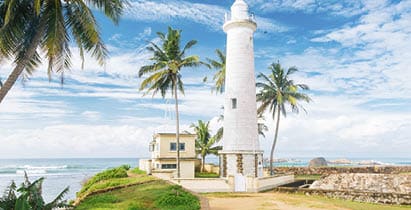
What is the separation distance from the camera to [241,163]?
22.3 m

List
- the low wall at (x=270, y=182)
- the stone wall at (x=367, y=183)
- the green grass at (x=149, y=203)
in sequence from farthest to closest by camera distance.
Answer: the stone wall at (x=367, y=183)
the low wall at (x=270, y=182)
the green grass at (x=149, y=203)

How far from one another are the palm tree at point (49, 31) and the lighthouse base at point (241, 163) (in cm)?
1182

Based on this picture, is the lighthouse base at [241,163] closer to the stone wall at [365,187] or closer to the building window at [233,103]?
the building window at [233,103]

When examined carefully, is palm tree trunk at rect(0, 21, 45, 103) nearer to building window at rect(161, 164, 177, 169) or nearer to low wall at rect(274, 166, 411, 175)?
building window at rect(161, 164, 177, 169)

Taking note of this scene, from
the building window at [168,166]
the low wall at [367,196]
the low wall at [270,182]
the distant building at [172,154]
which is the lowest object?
the low wall at [367,196]

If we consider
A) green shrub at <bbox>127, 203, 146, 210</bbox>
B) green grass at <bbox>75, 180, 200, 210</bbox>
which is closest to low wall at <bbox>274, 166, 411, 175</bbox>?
green grass at <bbox>75, 180, 200, 210</bbox>

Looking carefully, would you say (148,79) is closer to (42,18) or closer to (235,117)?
(235,117)

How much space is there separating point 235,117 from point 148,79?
677 centimetres

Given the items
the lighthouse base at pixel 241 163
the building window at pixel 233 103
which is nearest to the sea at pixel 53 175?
→ the lighthouse base at pixel 241 163

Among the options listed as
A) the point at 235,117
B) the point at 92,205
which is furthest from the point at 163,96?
the point at 92,205

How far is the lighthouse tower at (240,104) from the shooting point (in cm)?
2241

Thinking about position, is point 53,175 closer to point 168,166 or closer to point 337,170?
point 168,166

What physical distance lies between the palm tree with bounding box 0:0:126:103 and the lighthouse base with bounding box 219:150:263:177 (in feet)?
38.8

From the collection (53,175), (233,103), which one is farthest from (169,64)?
(53,175)
